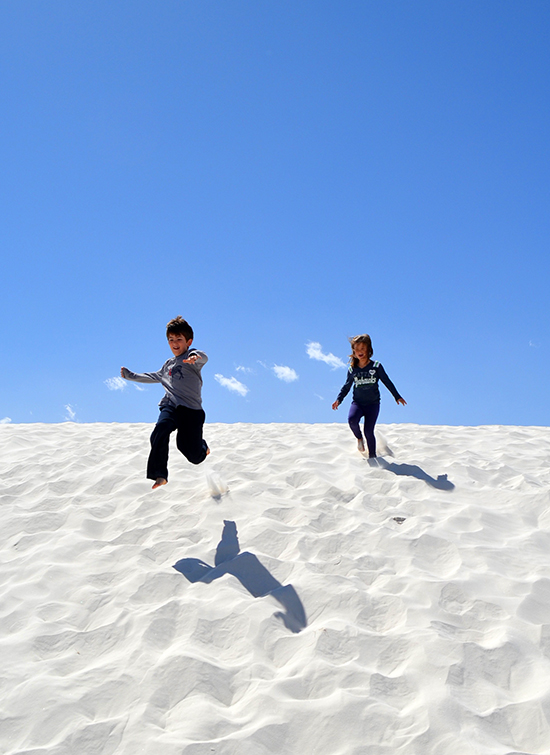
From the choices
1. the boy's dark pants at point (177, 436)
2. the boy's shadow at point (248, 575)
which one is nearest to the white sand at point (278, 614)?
the boy's shadow at point (248, 575)

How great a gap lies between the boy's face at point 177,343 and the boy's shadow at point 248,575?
1.73 metres

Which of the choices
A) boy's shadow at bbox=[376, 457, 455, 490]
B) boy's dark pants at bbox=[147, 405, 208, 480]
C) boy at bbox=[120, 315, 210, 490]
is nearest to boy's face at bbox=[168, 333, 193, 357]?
boy at bbox=[120, 315, 210, 490]

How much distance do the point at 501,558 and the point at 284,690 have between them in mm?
2160

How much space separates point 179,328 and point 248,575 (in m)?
2.28

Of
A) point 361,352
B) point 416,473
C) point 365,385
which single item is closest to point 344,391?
point 365,385

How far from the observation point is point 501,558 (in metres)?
3.86

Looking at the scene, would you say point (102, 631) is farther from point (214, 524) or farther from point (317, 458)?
point (317, 458)

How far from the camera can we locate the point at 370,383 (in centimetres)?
665

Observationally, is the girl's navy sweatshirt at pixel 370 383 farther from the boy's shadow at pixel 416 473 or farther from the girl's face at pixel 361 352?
the boy's shadow at pixel 416 473

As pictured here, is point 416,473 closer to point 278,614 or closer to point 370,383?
point 370,383

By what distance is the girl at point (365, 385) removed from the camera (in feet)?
21.9

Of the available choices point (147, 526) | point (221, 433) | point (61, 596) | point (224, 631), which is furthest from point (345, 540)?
point (221, 433)

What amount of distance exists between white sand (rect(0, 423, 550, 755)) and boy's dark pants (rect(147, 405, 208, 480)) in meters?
0.49

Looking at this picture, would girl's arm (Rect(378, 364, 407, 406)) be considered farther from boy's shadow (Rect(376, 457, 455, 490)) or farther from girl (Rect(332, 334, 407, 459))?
boy's shadow (Rect(376, 457, 455, 490))
